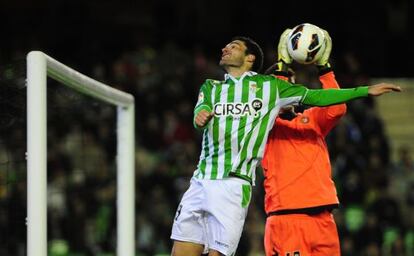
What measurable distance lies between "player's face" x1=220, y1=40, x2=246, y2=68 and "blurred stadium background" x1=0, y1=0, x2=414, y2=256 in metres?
1.88

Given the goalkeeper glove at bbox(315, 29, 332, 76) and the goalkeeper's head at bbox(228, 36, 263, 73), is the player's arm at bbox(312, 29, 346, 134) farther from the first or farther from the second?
the goalkeeper's head at bbox(228, 36, 263, 73)

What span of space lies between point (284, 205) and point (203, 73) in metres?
8.96

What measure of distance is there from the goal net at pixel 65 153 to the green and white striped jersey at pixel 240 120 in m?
0.93

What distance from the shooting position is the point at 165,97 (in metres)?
15.5

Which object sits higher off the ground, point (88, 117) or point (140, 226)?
point (88, 117)

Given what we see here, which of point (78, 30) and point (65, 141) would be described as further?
point (78, 30)

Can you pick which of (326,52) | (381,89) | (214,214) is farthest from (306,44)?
(214,214)

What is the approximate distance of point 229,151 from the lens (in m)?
6.79

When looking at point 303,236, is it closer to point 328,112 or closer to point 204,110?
point 328,112

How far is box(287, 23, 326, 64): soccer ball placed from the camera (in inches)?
269

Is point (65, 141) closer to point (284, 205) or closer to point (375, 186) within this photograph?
point (375, 186)

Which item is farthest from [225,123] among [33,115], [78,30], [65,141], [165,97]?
[78,30]

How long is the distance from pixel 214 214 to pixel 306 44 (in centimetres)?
111

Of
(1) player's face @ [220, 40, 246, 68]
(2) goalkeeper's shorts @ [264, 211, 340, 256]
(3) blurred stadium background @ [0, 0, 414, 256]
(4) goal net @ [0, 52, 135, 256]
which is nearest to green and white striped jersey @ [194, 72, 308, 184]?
(1) player's face @ [220, 40, 246, 68]
